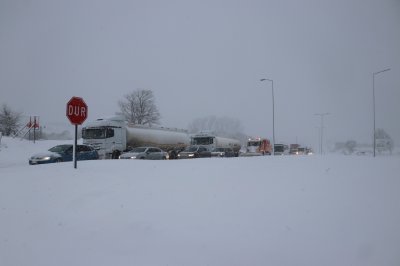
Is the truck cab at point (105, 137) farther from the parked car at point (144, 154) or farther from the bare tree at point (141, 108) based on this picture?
the bare tree at point (141, 108)

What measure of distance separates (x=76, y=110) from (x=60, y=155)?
9.80 m

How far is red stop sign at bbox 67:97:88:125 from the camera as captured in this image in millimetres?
12273

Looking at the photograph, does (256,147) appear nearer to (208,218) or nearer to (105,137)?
(105,137)

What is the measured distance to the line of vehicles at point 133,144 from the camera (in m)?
23.1

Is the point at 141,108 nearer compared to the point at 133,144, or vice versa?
the point at 133,144

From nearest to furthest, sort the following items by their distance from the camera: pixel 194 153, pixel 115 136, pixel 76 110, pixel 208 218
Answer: pixel 208 218, pixel 76 110, pixel 115 136, pixel 194 153

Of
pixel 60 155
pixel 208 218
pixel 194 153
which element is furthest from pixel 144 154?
pixel 208 218

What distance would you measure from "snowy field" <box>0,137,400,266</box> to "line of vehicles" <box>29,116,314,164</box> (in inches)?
499

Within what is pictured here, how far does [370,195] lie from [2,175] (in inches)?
449

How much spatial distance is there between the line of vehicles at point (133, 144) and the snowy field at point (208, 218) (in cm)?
1266

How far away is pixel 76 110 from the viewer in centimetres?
1258

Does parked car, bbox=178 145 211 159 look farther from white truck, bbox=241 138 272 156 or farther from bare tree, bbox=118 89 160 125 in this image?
bare tree, bbox=118 89 160 125

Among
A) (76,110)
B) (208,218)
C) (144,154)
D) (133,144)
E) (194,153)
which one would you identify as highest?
(76,110)

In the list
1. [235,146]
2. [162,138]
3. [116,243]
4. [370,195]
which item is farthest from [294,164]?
[235,146]
